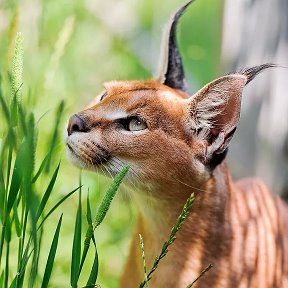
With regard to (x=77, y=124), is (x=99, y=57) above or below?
below

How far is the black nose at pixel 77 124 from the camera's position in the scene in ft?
8.99

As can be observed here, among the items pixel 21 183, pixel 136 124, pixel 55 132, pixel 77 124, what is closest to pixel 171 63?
pixel 136 124

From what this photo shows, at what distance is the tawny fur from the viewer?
2809 mm

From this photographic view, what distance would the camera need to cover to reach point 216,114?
288 centimetres

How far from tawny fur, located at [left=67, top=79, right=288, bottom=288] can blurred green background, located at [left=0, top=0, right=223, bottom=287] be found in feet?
2.26

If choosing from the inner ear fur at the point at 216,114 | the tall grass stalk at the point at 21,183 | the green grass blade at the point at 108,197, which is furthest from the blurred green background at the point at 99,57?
the green grass blade at the point at 108,197

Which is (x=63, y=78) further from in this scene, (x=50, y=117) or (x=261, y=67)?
(x=261, y=67)

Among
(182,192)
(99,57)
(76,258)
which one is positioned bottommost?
(99,57)

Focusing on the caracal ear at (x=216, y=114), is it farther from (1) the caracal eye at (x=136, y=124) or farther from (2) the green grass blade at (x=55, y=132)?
(2) the green grass blade at (x=55, y=132)

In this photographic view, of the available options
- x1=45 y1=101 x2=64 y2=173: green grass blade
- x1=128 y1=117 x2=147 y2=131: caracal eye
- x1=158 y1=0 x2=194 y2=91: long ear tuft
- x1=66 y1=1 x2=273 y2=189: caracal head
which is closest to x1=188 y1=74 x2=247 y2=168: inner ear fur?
x1=66 y1=1 x2=273 y2=189: caracal head

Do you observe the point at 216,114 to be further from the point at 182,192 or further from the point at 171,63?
the point at 171,63

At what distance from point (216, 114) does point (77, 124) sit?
434 mm

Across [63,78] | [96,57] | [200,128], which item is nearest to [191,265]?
[200,128]

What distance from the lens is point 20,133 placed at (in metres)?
2.46
